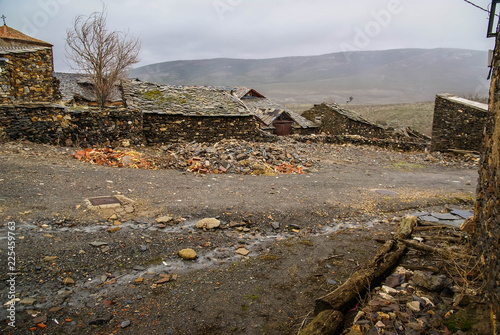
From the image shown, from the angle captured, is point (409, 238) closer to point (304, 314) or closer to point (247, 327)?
point (304, 314)

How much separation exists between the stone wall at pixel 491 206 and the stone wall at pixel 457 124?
16169 millimetres

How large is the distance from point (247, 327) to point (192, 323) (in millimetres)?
623

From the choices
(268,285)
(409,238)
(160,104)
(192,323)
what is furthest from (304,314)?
(160,104)

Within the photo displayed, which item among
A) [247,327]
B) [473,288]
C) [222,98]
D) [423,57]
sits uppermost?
[423,57]

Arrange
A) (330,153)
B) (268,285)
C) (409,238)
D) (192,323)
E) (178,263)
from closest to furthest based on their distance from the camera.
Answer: (192,323) → (268,285) → (178,263) → (409,238) → (330,153)

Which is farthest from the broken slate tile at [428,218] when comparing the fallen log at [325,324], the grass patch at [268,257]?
the fallen log at [325,324]

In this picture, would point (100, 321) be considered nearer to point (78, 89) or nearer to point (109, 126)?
point (109, 126)

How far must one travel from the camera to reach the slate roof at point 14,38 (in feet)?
105

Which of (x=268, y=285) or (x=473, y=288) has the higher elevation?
(x=473, y=288)

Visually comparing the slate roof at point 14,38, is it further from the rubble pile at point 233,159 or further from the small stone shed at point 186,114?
the rubble pile at point 233,159

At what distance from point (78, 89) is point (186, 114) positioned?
28.9 metres

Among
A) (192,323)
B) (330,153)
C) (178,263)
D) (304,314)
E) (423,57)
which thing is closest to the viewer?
(192,323)

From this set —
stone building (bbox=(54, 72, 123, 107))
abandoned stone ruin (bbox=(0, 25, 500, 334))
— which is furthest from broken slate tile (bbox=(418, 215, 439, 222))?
stone building (bbox=(54, 72, 123, 107))

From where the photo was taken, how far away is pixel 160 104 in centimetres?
1447
